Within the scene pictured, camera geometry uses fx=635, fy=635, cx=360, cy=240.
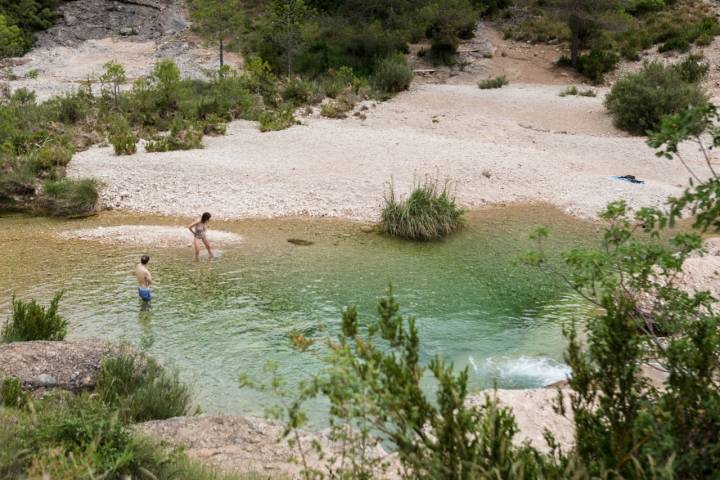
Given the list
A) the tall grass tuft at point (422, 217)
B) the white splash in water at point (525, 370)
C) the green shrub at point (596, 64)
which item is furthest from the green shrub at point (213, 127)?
the green shrub at point (596, 64)

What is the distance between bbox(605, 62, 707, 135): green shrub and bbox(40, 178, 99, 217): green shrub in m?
17.1

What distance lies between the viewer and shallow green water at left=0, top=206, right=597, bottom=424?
8156mm

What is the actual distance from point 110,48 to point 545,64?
23.2m

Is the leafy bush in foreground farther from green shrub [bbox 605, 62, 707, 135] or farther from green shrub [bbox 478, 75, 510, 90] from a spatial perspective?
green shrub [bbox 478, 75, 510, 90]

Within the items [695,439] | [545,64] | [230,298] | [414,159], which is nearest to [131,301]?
[230,298]

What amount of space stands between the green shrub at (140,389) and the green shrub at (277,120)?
14.9 meters

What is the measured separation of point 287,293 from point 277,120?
483 inches

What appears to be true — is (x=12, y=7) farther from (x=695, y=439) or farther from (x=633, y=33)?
(x=695, y=439)

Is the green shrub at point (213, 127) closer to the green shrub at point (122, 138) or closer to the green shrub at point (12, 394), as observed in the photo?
the green shrub at point (122, 138)

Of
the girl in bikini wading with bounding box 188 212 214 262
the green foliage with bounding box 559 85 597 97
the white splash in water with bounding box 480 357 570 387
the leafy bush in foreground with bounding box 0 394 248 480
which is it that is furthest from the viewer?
the green foliage with bounding box 559 85 597 97

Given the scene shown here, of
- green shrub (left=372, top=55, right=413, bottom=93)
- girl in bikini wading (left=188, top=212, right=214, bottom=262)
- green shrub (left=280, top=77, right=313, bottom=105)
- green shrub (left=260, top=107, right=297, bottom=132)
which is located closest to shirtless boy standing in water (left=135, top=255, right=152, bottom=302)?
girl in bikini wading (left=188, top=212, right=214, bottom=262)

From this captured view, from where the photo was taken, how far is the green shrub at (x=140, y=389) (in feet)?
20.1

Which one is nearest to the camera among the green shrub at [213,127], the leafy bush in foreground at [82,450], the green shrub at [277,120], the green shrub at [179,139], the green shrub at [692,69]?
the leafy bush in foreground at [82,450]

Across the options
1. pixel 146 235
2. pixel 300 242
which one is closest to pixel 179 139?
pixel 146 235
